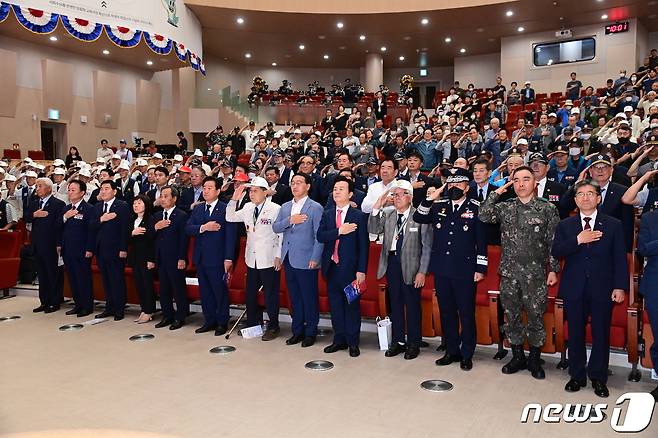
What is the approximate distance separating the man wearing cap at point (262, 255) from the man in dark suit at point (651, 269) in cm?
304

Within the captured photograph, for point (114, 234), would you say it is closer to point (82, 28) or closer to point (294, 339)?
point (294, 339)

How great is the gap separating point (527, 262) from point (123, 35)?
14.1 metres

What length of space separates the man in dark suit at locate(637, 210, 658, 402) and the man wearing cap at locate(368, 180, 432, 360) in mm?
1577

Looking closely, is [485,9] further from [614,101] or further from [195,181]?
[195,181]

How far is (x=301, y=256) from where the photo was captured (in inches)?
203

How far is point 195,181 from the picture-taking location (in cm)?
706

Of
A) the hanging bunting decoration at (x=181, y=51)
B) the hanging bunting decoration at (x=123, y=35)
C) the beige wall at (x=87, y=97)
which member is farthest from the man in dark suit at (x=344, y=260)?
the beige wall at (x=87, y=97)

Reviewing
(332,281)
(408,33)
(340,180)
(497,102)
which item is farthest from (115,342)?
(408,33)

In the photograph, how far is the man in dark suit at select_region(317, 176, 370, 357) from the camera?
493 centimetres

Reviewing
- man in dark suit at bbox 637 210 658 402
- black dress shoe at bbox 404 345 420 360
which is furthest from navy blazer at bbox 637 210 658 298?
black dress shoe at bbox 404 345 420 360

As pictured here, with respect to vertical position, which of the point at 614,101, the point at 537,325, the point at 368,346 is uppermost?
the point at 614,101

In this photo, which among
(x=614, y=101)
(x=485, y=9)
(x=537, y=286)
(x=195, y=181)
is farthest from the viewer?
(x=485, y=9)

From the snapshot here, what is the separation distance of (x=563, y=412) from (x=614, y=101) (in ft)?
34.0

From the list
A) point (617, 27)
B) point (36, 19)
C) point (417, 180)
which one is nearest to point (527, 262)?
point (417, 180)
